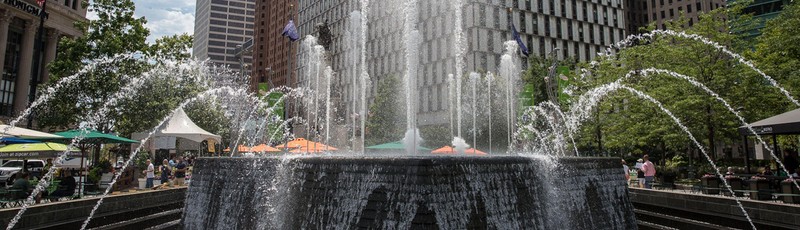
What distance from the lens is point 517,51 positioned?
61938mm

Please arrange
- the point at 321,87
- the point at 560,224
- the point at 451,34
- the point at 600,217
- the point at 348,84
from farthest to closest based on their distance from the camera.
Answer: the point at 348,84 < the point at 321,87 < the point at 451,34 < the point at 600,217 < the point at 560,224

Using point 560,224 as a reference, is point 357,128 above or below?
above

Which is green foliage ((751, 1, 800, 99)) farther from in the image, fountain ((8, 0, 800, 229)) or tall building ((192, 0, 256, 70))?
tall building ((192, 0, 256, 70))

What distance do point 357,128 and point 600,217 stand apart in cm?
5686

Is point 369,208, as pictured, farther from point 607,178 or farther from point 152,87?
point 152,87

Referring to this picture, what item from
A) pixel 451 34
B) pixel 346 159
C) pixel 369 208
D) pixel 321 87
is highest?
pixel 451 34

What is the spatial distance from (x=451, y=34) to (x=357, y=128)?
18.8 metres

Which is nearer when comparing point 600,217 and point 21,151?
point 600,217

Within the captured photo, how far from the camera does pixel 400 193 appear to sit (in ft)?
18.4

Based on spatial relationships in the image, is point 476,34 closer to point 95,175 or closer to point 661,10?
point 95,175

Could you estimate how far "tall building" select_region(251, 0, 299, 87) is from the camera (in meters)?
121

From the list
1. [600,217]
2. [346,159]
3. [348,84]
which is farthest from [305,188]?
[348,84]

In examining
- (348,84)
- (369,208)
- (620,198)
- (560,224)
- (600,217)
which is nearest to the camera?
Result: (369,208)

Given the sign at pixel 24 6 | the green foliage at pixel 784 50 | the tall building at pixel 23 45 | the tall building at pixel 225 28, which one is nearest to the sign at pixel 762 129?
the green foliage at pixel 784 50
